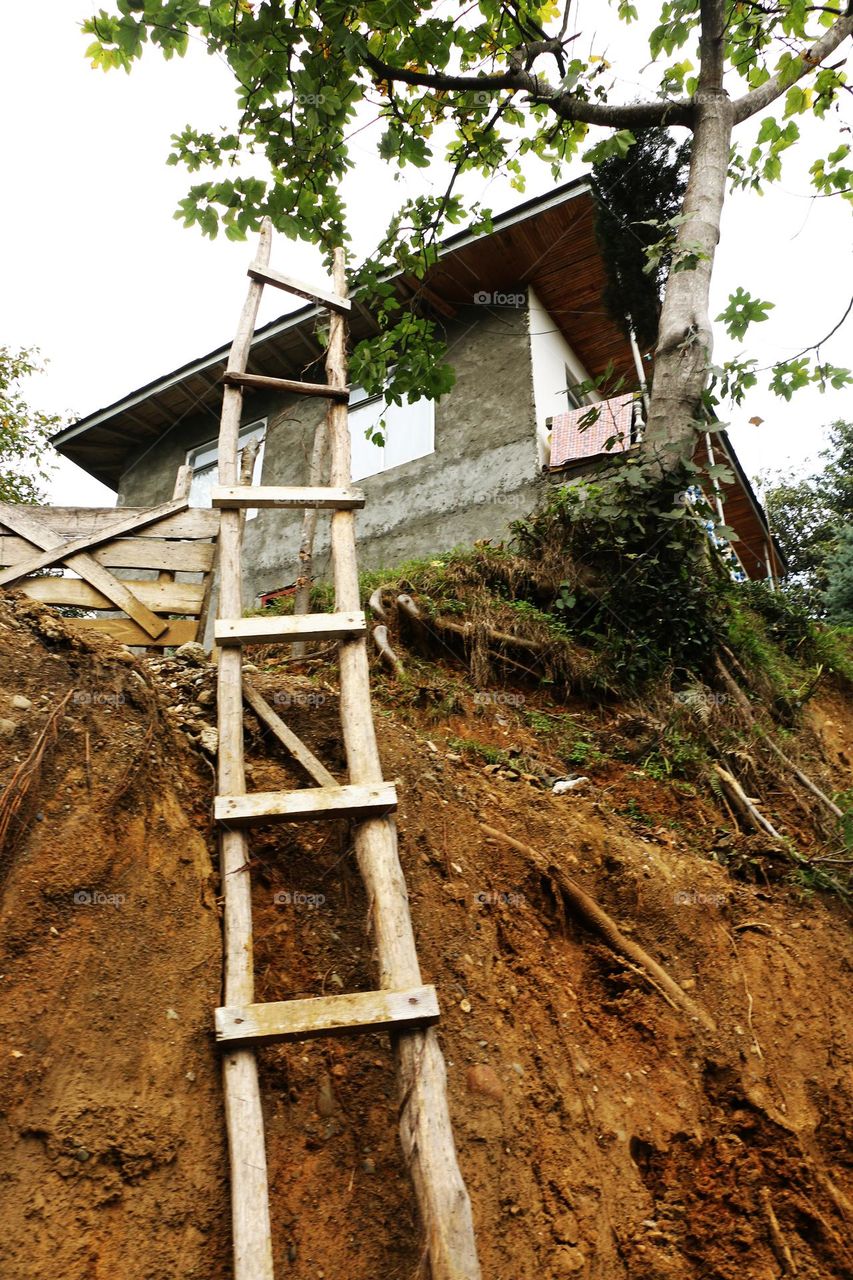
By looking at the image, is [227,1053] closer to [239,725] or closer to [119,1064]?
[119,1064]

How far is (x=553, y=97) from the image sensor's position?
23.4ft

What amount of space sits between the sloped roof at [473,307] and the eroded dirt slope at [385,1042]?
7550 mm

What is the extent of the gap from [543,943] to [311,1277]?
180 centimetres

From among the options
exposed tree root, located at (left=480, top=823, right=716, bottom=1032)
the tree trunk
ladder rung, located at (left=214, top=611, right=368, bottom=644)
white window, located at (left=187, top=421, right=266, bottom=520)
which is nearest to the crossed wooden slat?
ladder rung, located at (left=214, top=611, right=368, bottom=644)

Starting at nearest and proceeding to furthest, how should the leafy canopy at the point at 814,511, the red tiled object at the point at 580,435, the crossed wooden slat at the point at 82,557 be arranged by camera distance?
1. the crossed wooden slat at the point at 82,557
2. the red tiled object at the point at 580,435
3. the leafy canopy at the point at 814,511

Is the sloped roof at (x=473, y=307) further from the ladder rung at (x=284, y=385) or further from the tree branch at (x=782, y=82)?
the ladder rung at (x=284, y=385)

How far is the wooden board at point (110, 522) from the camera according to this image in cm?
595

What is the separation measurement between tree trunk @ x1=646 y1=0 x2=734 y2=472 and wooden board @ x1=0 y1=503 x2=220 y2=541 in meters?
3.79

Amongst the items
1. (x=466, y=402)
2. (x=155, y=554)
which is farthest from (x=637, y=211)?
(x=155, y=554)

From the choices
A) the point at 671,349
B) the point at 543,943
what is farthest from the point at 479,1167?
the point at 671,349

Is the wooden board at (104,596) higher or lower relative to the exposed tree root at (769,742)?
higher

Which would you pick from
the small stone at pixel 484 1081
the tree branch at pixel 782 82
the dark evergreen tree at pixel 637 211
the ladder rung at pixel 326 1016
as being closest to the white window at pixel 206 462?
the dark evergreen tree at pixel 637 211

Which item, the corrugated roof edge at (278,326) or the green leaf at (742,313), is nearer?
the green leaf at (742,313)

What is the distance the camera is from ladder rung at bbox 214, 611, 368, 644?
3641mm
